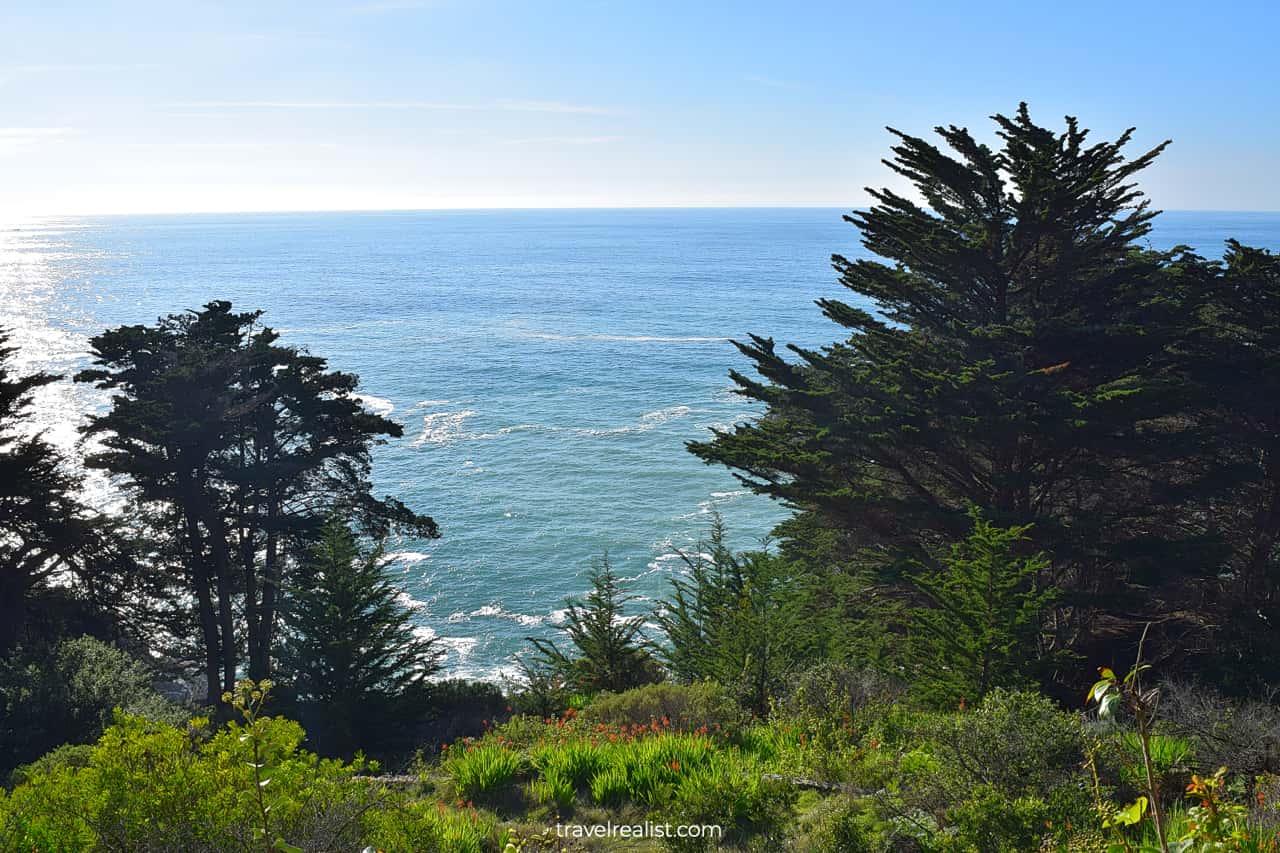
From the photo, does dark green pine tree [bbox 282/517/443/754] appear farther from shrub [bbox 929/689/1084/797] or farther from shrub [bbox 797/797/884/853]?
shrub [bbox 929/689/1084/797]

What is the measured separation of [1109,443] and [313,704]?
14.9m

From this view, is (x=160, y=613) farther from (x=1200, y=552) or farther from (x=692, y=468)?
(x=692, y=468)

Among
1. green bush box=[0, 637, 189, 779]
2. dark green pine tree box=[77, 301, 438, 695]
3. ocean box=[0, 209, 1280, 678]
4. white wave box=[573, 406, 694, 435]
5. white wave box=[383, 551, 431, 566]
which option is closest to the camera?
green bush box=[0, 637, 189, 779]

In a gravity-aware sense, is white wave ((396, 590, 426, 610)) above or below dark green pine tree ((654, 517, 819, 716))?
below

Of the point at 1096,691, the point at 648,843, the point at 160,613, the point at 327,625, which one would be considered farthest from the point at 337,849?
the point at 160,613

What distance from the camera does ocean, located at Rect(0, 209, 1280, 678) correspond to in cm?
3269

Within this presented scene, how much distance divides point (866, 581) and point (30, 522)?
17886 millimetres

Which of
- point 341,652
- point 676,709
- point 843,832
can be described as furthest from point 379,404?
point 843,832

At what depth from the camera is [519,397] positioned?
190 ft

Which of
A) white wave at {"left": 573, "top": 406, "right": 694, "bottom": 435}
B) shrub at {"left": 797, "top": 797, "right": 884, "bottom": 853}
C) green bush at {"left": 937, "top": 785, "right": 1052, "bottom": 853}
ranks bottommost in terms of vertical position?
white wave at {"left": 573, "top": 406, "right": 694, "bottom": 435}

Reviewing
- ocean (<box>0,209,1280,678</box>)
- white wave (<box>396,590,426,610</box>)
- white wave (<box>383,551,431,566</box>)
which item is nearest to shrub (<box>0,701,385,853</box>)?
ocean (<box>0,209,1280,678</box>)

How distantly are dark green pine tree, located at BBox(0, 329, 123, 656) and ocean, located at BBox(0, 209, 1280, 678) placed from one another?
8448 millimetres

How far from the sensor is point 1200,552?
13648mm

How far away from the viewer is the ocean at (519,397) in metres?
32.7
